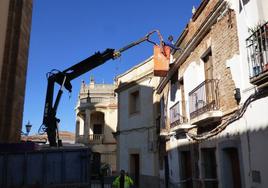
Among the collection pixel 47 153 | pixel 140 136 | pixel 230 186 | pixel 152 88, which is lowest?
pixel 230 186

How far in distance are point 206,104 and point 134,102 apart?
11.9 m

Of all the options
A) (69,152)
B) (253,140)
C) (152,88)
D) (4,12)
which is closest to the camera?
(253,140)

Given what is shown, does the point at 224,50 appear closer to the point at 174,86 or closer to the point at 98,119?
the point at 174,86

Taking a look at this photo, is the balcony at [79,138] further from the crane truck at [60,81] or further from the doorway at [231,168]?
the doorway at [231,168]

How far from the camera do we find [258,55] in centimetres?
652

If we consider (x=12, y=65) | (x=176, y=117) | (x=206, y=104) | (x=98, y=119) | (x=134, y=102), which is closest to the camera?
(x=206, y=104)

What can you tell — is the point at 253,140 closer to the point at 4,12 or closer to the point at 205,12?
the point at 205,12

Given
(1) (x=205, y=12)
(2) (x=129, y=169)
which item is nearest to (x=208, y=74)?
(1) (x=205, y=12)

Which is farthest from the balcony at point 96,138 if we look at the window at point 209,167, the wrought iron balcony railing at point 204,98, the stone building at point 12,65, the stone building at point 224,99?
the window at point 209,167

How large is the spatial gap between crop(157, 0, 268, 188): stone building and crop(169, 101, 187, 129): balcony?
4 cm

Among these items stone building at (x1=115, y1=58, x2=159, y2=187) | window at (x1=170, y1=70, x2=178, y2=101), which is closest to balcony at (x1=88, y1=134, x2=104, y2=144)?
stone building at (x1=115, y1=58, x2=159, y2=187)

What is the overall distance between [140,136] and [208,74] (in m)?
10.0

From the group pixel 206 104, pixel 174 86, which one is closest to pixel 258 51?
pixel 206 104

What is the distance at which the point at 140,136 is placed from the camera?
63.5ft
